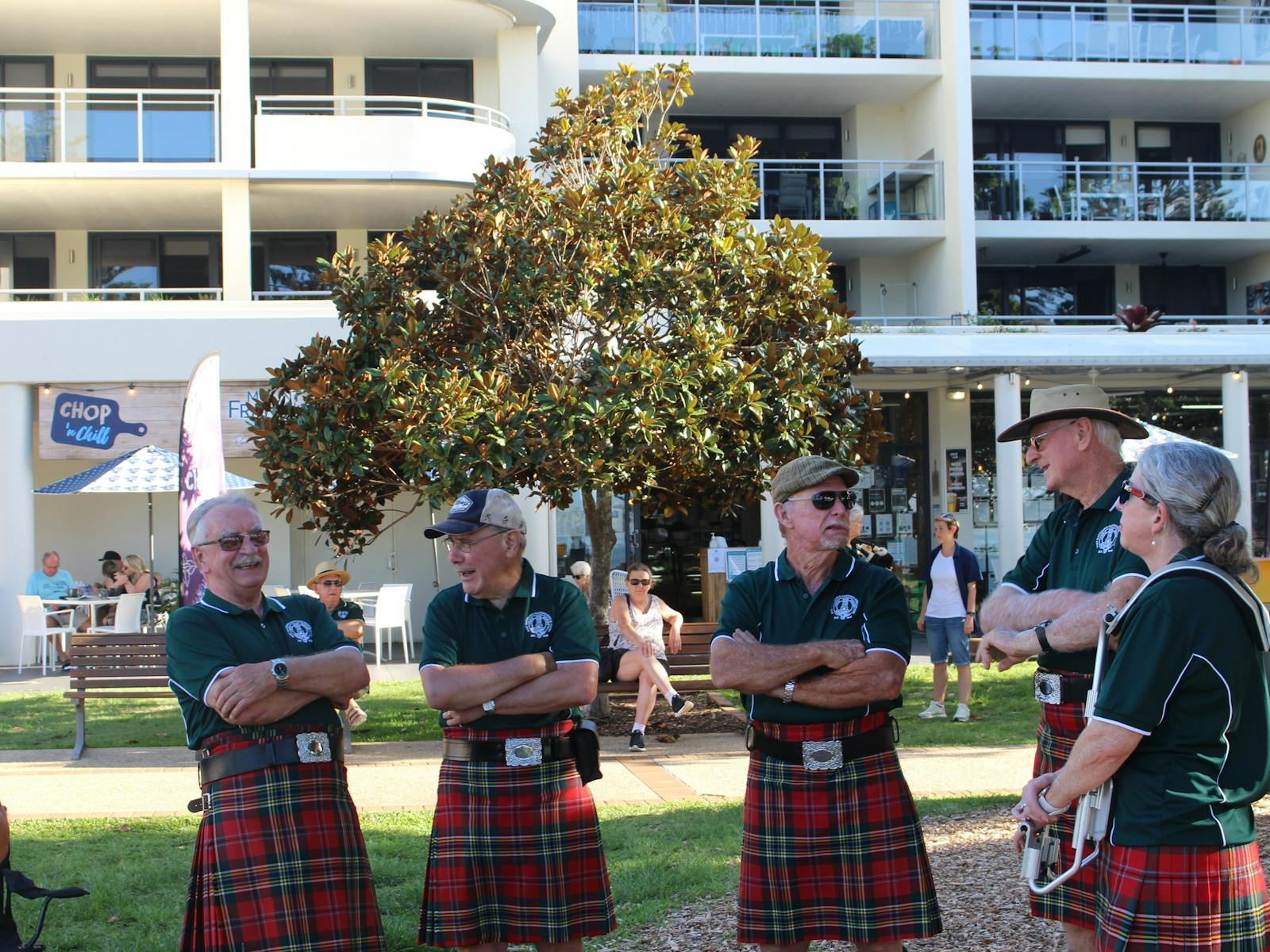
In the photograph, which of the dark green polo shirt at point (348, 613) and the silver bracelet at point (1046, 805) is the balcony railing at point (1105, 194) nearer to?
the dark green polo shirt at point (348, 613)

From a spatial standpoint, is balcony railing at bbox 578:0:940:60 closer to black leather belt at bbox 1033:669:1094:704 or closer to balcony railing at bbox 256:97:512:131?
balcony railing at bbox 256:97:512:131

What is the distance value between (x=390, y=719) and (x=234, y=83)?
11.5 metres

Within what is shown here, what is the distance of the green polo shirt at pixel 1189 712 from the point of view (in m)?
2.99

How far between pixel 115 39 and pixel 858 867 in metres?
20.8

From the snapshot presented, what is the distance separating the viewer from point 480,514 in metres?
4.23

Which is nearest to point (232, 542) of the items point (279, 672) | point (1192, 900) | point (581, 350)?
point (279, 672)

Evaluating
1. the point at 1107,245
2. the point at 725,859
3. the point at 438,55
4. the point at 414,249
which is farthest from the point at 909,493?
the point at 725,859

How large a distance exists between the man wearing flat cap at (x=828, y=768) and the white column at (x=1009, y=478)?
54.5ft

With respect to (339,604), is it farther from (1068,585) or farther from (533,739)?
(1068,585)

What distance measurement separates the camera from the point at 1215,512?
3.12 meters

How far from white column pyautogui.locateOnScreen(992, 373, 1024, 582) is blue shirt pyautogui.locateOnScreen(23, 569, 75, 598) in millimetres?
13903

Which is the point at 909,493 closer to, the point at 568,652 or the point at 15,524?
the point at 15,524

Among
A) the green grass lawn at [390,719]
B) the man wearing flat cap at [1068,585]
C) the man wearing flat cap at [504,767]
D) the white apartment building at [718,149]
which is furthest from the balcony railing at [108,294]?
the man wearing flat cap at [1068,585]

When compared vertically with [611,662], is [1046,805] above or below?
above
